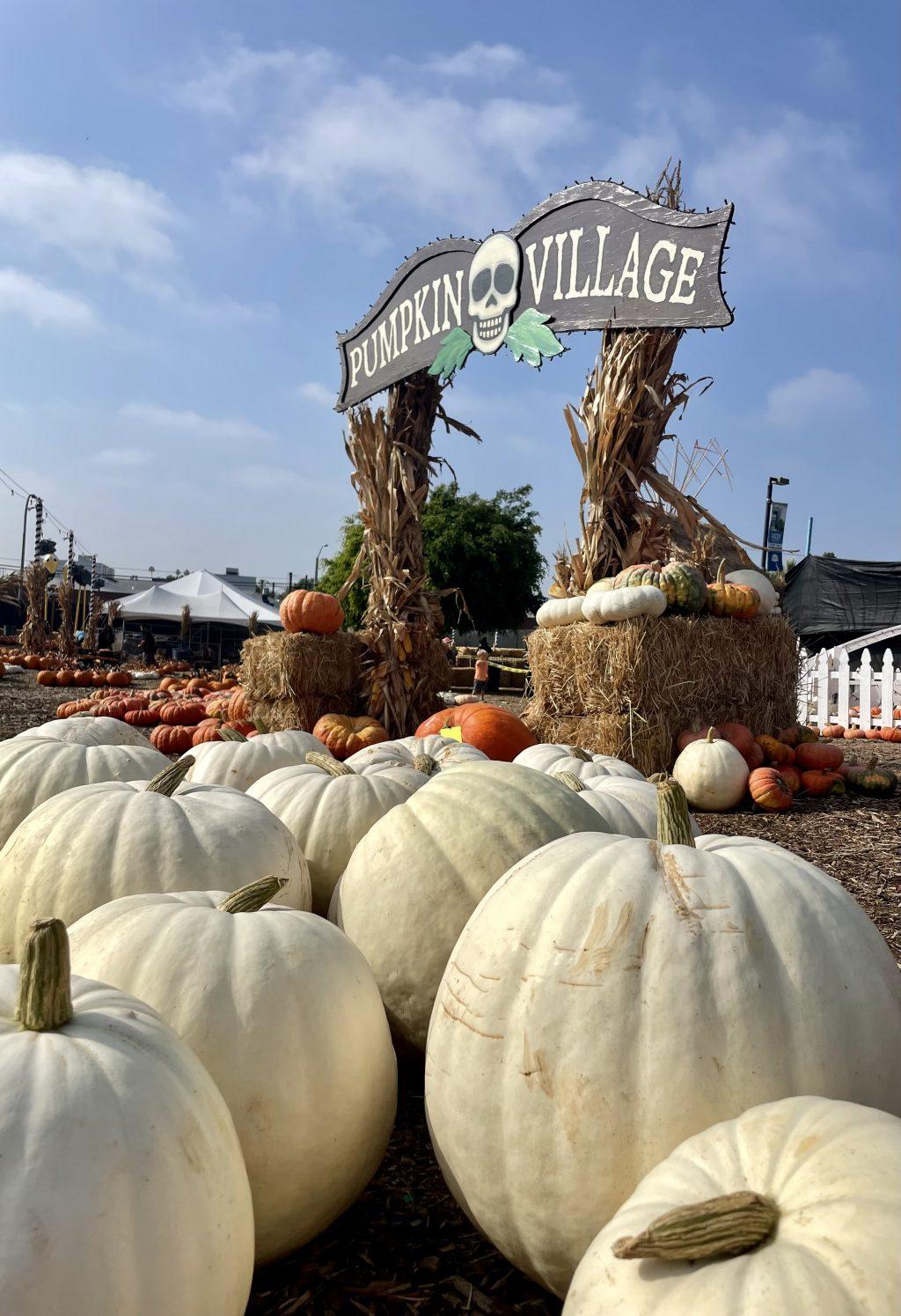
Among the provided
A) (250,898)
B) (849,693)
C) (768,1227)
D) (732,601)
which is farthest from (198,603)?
(768,1227)

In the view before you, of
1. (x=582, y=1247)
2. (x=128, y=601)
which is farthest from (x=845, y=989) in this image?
(x=128, y=601)

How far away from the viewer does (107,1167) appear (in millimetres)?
925

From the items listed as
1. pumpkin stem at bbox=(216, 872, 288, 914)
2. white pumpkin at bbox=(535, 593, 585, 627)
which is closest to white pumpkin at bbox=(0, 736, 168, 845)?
pumpkin stem at bbox=(216, 872, 288, 914)

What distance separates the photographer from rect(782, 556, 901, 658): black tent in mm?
17047

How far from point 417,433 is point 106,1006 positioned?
7.25 metres

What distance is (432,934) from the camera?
1.76 m

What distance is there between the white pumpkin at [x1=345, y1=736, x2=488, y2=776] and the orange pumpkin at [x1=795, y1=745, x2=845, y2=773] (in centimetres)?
332

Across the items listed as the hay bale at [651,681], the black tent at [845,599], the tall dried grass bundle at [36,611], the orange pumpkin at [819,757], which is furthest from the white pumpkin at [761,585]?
the tall dried grass bundle at [36,611]

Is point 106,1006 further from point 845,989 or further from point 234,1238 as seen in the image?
point 845,989

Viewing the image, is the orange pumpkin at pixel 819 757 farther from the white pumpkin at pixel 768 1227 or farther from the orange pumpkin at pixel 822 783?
the white pumpkin at pixel 768 1227

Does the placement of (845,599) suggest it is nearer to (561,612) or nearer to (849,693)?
(849,693)

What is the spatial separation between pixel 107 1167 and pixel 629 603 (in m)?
5.22

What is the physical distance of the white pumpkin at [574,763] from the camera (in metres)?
3.49

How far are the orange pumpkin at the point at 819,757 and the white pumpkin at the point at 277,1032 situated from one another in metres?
5.24
